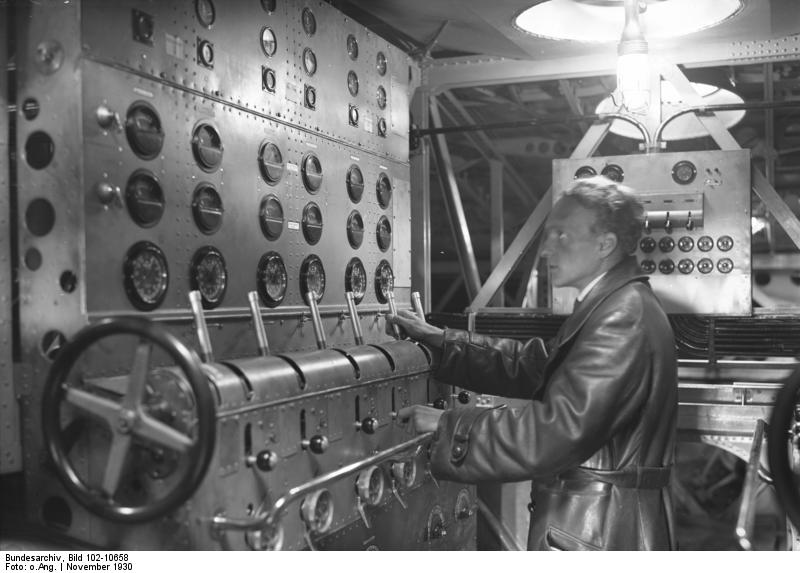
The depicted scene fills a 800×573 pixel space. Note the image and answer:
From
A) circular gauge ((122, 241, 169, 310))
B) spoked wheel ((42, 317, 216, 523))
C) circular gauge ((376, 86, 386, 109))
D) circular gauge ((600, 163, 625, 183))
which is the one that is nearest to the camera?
spoked wheel ((42, 317, 216, 523))

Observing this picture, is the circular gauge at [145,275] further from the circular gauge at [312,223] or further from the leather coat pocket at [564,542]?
the leather coat pocket at [564,542]

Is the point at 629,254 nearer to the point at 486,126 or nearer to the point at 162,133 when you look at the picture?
the point at 162,133

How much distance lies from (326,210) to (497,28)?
5.96 ft

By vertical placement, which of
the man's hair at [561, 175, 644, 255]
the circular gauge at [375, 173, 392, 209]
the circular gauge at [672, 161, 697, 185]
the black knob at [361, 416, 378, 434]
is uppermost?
the circular gauge at [672, 161, 697, 185]

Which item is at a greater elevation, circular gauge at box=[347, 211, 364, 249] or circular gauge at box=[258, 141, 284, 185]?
circular gauge at box=[258, 141, 284, 185]

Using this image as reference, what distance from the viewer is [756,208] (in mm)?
9844

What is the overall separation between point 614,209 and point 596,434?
0.86 metres

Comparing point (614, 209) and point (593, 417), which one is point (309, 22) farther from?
point (593, 417)

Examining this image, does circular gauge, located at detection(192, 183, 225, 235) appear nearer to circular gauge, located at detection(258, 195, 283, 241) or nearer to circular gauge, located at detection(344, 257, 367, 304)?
circular gauge, located at detection(258, 195, 283, 241)

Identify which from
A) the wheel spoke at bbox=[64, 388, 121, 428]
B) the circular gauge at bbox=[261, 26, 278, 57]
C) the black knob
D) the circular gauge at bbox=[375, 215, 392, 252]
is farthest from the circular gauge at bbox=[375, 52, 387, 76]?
the wheel spoke at bbox=[64, 388, 121, 428]

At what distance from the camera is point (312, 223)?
4594mm

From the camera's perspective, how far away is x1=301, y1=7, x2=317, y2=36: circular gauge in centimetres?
460

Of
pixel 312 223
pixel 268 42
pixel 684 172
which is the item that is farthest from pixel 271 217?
pixel 684 172

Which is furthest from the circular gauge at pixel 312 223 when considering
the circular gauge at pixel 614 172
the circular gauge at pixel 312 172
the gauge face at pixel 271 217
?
the circular gauge at pixel 614 172
